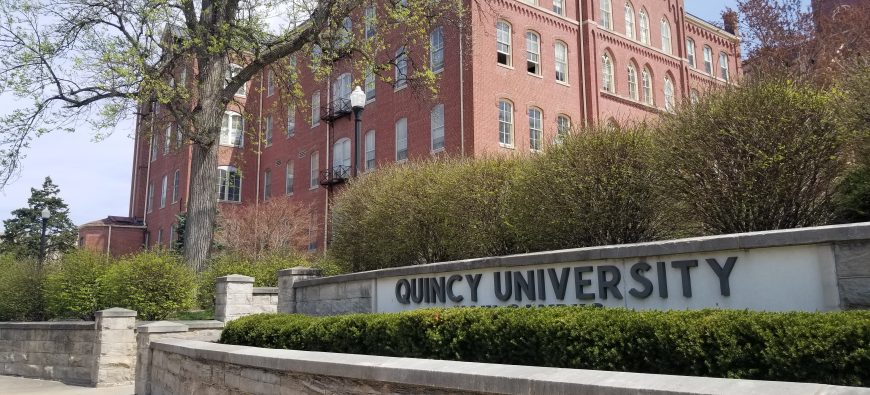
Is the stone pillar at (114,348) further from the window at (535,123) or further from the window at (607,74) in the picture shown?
the window at (607,74)

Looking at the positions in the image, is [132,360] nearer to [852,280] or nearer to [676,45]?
[852,280]

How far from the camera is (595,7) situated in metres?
29.1

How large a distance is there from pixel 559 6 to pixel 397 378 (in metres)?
26.1

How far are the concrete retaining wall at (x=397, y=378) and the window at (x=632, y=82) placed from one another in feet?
82.9

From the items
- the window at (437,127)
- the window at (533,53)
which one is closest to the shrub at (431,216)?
the window at (437,127)

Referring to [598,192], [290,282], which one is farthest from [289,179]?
[598,192]

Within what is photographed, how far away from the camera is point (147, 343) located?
11164 mm

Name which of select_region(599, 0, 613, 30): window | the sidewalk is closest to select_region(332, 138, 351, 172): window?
select_region(599, 0, 613, 30): window

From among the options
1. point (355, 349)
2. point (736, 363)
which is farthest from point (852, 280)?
point (355, 349)

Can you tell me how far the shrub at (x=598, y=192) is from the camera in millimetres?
8062

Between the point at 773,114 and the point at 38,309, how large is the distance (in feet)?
60.5

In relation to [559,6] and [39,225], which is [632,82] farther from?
[39,225]

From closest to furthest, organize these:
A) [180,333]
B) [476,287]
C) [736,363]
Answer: [736,363], [476,287], [180,333]

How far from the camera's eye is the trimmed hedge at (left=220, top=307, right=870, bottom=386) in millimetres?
3732
